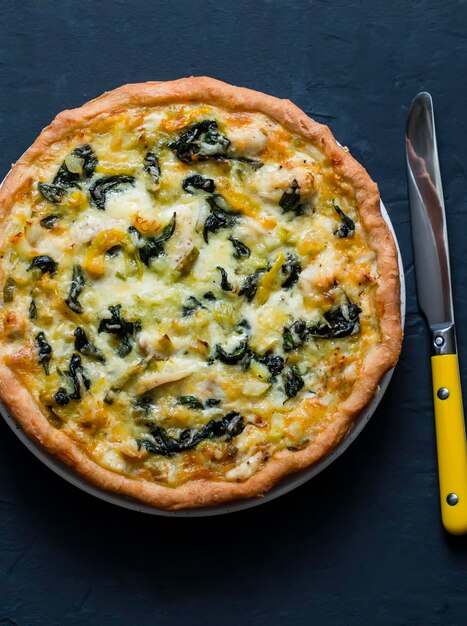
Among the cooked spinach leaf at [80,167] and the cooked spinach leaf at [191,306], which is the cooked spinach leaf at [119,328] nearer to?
the cooked spinach leaf at [191,306]

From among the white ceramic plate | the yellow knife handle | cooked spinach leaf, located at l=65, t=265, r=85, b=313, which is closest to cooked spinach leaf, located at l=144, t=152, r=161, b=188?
cooked spinach leaf, located at l=65, t=265, r=85, b=313

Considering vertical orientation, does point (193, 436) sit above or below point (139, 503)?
above

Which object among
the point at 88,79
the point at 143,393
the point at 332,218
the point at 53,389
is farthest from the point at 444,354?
the point at 88,79

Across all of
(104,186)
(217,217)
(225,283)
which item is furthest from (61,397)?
(217,217)

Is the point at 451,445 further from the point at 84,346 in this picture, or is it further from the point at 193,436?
the point at 84,346

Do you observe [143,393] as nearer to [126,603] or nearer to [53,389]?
[53,389]

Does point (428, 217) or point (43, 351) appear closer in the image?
point (43, 351)

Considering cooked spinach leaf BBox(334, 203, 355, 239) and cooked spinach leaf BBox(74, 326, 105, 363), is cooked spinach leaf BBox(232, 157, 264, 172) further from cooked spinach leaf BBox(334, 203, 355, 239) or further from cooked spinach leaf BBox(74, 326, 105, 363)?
cooked spinach leaf BBox(74, 326, 105, 363)
